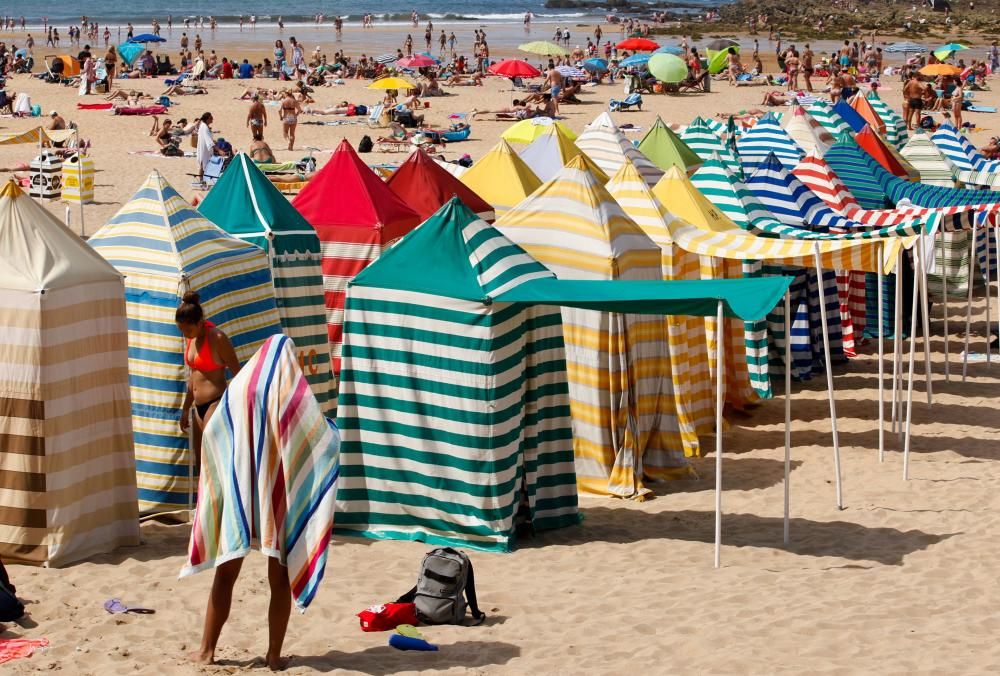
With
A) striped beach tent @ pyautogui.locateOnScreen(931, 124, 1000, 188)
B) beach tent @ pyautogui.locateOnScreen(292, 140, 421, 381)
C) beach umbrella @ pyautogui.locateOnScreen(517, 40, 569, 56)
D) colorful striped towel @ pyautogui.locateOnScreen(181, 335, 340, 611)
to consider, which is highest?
beach umbrella @ pyautogui.locateOnScreen(517, 40, 569, 56)

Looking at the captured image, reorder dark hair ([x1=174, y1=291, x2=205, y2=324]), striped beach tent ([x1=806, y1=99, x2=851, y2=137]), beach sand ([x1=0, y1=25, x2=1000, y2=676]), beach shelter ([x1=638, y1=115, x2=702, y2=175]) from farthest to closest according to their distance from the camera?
striped beach tent ([x1=806, y1=99, x2=851, y2=137]) → beach shelter ([x1=638, y1=115, x2=702, y2=175]) → dark hair ([x1=174, y1=291, x2=205, y2=324]) → beach sand ([x1=0, y1=25, x2=1000, y2=676])

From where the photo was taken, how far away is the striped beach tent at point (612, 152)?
12.9 metres

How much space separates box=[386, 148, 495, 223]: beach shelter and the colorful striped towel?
5949 mm

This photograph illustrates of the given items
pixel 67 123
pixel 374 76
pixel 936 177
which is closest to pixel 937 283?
pixel 936 177

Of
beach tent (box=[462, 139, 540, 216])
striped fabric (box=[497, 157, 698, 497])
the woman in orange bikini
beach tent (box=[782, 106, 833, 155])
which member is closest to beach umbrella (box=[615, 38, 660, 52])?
beach tent (box=[782, 106, 833, 155])

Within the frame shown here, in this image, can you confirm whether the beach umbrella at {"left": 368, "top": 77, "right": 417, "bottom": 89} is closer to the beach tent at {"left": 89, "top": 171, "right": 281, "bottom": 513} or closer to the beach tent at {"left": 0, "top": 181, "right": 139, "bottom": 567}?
the beach tent at {"left": 89, "top": 171, "right": 281, "bottom": 513}

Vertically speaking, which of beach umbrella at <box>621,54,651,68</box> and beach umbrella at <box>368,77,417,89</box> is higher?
beach umbrella at <box>621,54,651,68</box>

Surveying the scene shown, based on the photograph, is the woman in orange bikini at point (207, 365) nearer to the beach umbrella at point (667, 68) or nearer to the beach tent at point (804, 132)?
the beach tent at point (804, 132)

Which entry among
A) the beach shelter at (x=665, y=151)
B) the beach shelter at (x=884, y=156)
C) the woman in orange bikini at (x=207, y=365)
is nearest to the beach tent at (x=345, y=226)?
the woman in orange bikini at (x=207, y=365)

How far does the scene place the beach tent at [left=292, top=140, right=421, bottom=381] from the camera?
34.0 feet

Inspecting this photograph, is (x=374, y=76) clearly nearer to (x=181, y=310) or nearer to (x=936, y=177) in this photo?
(x=936, y=177)

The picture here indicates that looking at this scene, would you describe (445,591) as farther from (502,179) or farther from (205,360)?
(502,179)

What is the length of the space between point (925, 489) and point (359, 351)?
3973mm

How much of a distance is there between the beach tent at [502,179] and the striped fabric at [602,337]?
282 cm
